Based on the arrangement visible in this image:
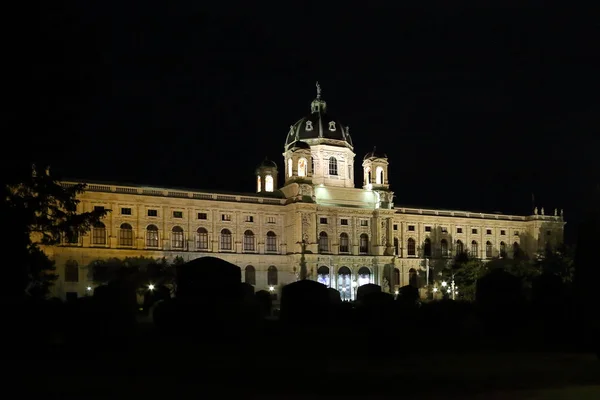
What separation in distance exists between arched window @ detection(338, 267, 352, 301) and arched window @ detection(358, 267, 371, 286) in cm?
129

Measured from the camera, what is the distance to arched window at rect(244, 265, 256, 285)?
2859 inches

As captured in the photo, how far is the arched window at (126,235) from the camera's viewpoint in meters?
66.4

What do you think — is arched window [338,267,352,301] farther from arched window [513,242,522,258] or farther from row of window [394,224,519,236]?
arched window [513,242,522,258]

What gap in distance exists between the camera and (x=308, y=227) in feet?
246

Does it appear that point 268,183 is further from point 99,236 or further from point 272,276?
point 99,236

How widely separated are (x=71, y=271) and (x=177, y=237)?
1124cm

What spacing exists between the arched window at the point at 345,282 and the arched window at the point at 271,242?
781cm

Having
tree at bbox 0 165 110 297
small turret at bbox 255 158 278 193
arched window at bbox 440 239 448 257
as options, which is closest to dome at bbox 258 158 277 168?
small turret at bbox 255 158 278 193

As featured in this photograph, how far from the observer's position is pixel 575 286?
78.5 ft

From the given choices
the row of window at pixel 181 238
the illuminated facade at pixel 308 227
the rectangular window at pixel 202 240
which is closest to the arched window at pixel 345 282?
the illuminated facade at pixel 308 227

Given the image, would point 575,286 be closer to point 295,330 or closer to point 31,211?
point 295,330

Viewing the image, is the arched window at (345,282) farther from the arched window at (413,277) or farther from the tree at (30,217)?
the tree at (30,217)

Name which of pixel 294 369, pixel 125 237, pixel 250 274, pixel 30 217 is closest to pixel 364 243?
pixel 250 274

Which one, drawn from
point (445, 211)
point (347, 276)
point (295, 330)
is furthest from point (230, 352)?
point (445, 211)
